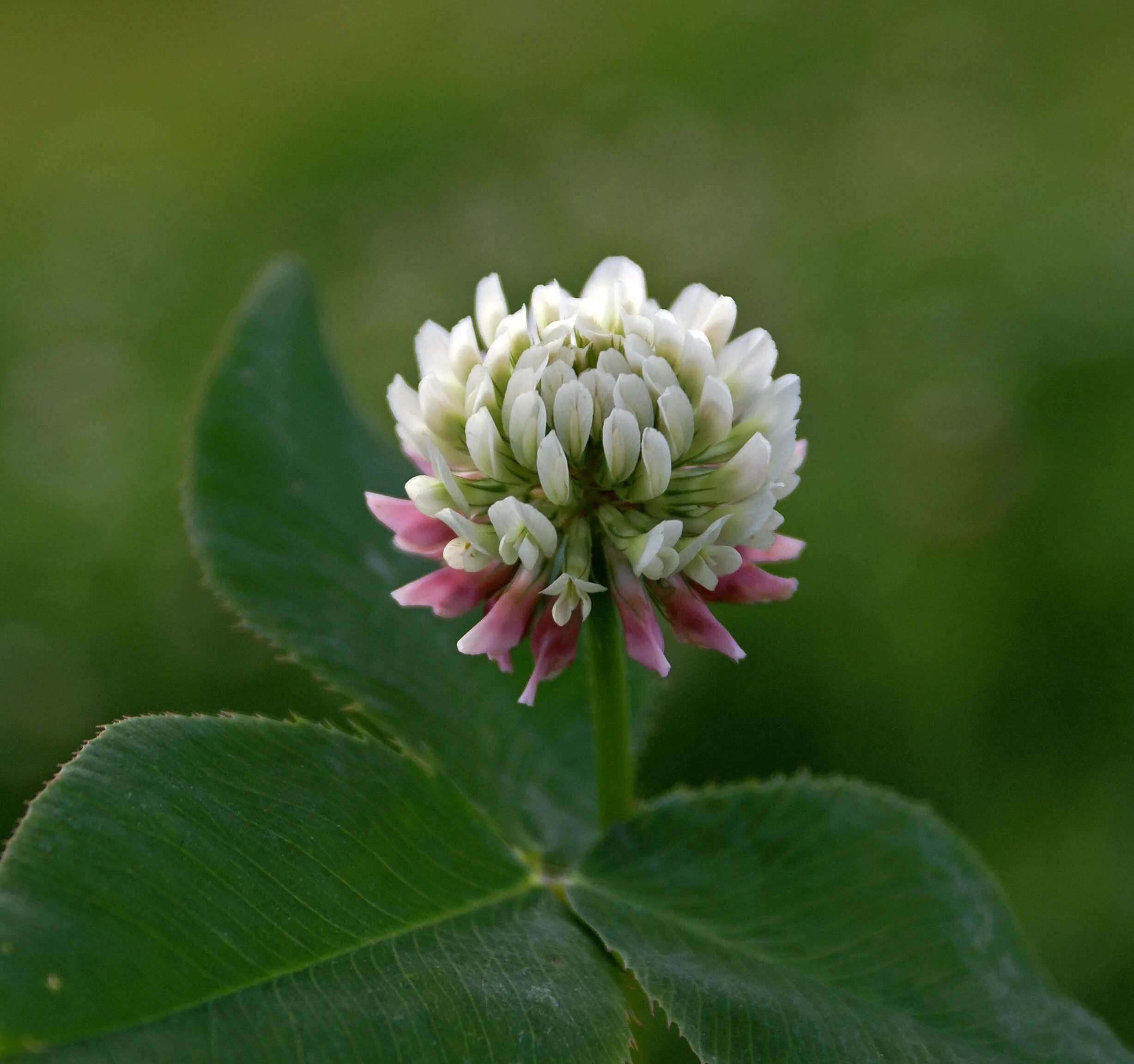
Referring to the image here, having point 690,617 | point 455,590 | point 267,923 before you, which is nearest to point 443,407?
point 455,590

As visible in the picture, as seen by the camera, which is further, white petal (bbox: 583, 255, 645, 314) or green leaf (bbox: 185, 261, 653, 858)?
green leaf (bbox: 185, 261, 653, 858)

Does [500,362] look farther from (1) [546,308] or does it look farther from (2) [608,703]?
(2) [608,703]

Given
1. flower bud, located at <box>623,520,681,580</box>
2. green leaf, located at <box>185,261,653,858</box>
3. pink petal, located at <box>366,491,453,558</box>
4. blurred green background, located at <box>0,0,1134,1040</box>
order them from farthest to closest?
1. blurred green background, located at <box>0,0,1134,1040</box>
2. green leaf, located at <box>185,261,653,858</box>
3. pink petal, located at <box>366,491,453,558</box>
4. flower bud, located at <box>623,520,681,580</box>

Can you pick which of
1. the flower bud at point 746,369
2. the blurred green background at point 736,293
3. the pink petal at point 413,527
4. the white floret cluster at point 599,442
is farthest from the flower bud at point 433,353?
the blurred green background at point 736,293

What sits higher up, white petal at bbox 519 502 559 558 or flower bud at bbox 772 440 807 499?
flower bud at bbox 772 440 807 499

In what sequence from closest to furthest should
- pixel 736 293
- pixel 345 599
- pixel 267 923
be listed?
pixel 267 923 < pixel 345 599 < pixel 736 293

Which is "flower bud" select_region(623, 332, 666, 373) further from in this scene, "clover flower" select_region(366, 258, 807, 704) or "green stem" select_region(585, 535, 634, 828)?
"green stem" select_region(585, 535, 634, 828)

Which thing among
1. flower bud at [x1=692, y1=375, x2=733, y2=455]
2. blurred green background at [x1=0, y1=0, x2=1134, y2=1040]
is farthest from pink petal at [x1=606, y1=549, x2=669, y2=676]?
blurred green background at [x1=0, y1=0, x2=1134, y2=1040]
